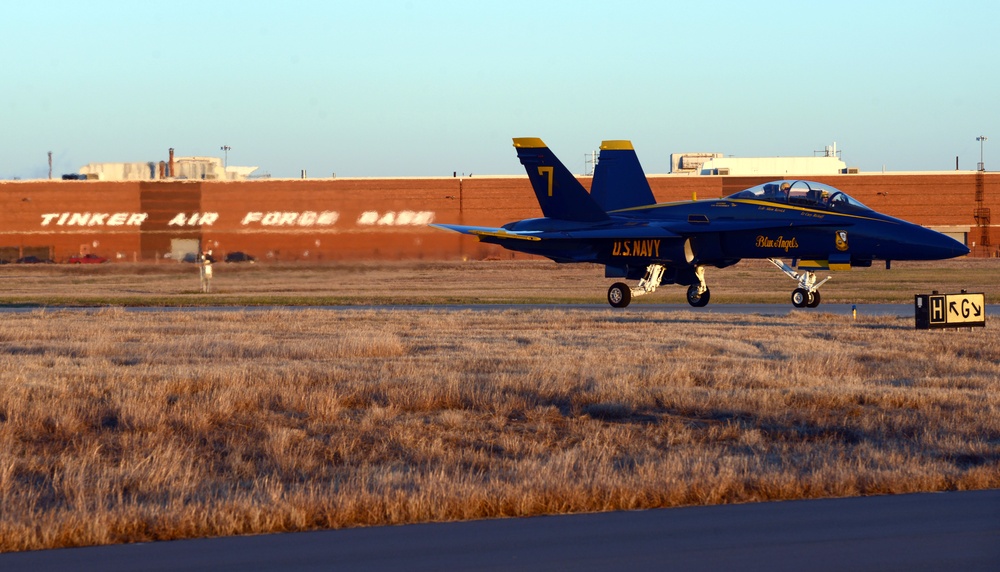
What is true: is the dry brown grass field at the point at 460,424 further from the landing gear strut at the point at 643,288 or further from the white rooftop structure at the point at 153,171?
the white rooftop structure at the point at 153,171

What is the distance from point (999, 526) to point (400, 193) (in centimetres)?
7068

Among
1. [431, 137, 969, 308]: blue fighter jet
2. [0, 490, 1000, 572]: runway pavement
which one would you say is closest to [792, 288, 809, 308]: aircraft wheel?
[431, 137, 969, 308]: blue fighter jet

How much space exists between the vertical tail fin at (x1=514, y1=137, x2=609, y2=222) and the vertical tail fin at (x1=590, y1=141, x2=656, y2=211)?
1153 mm

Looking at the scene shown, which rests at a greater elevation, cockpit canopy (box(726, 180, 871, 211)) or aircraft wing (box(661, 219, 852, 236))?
cockpit canopy (box(726, 180, 871, 211))

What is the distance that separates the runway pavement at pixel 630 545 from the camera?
6.80 metres

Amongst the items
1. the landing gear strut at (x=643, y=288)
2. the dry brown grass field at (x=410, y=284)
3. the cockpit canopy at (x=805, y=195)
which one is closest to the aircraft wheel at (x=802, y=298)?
the cockpit canopy at (x=805, y=195)

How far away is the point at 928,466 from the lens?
9.82 metres

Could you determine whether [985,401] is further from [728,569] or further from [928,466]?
[728,569]

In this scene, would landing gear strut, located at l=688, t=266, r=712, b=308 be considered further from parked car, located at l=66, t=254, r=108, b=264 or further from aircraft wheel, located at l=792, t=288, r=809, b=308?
parked car, located at l=66, t=254, r=108, b=264

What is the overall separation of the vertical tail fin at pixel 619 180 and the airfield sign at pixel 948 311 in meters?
13.0

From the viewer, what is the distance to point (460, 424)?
1220 cm

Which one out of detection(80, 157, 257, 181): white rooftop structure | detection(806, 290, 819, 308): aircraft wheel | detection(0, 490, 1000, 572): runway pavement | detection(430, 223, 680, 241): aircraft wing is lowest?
detection(0, 490, 1000, 572): runway pavement

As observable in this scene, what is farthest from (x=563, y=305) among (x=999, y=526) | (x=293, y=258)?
(x=999, y=526)

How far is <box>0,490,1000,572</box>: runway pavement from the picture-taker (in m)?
6.80
